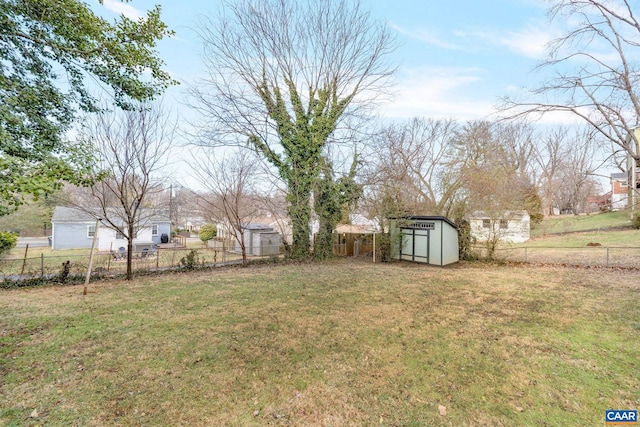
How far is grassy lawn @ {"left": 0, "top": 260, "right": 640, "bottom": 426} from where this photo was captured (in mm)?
2660

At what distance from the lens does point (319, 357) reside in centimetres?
372

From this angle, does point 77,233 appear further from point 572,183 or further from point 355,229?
point 572,183

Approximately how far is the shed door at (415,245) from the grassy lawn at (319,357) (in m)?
5.45

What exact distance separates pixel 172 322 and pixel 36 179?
3313 millimetres

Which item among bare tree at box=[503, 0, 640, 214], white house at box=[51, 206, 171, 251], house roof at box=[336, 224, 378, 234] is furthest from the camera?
white house at box=[51, 206, 171, 251]

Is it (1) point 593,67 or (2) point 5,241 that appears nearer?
(1) point 593,67

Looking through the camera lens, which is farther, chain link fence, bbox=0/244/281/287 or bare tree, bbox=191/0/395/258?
bare tree, bbox=191/0/395/258

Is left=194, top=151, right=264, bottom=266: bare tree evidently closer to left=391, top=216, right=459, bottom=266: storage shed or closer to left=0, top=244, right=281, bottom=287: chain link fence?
left=0, top=244, right=281, bottom=287: chain link fence

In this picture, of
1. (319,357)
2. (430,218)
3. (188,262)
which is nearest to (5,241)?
(188,262)

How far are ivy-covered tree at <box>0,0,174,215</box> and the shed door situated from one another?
11259mm

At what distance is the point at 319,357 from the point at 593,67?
7.01 m

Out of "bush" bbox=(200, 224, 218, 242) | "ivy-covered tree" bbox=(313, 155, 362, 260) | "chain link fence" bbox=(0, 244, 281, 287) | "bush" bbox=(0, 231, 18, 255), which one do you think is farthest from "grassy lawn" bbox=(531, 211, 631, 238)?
"bush" bbox=(0, 231, 18, 255)

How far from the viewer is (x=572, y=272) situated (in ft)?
31.1

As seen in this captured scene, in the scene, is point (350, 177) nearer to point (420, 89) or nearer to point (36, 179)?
point (420, 89)
